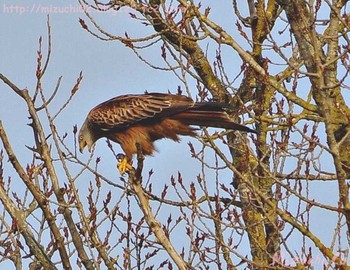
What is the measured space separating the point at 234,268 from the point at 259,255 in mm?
1070

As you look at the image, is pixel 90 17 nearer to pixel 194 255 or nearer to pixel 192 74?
pixel 192 74

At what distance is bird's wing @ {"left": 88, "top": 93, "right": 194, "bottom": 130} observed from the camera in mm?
7504

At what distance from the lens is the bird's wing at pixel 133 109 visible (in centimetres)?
750

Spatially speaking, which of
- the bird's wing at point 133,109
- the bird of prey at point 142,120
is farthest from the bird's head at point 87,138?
the bird's wing at point 133,109

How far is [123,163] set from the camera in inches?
288

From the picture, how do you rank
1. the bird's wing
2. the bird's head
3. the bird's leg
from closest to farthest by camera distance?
1. the bird's leg
2. the bird's wing
3. the bird's head

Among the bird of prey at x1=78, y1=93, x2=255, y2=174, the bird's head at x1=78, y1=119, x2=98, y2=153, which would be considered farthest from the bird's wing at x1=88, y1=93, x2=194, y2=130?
the bird's head at x1=78, y1=119, x2=98, y2=153

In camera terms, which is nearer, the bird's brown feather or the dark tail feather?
the dark tail feather

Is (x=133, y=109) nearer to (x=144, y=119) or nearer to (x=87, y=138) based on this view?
(x=144, y=119)

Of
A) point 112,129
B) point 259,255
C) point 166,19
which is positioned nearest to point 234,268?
point 259,255

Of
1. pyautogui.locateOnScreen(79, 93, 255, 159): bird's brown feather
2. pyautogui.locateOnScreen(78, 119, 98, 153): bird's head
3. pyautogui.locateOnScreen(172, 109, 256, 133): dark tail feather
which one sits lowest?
pyautogui.locateOnScreen(172, 109, 256, 133): dark tail feather

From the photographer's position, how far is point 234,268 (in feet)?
24.0

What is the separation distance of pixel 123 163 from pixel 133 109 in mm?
646

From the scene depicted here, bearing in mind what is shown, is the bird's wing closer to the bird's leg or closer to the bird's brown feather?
the bird's brown feather
